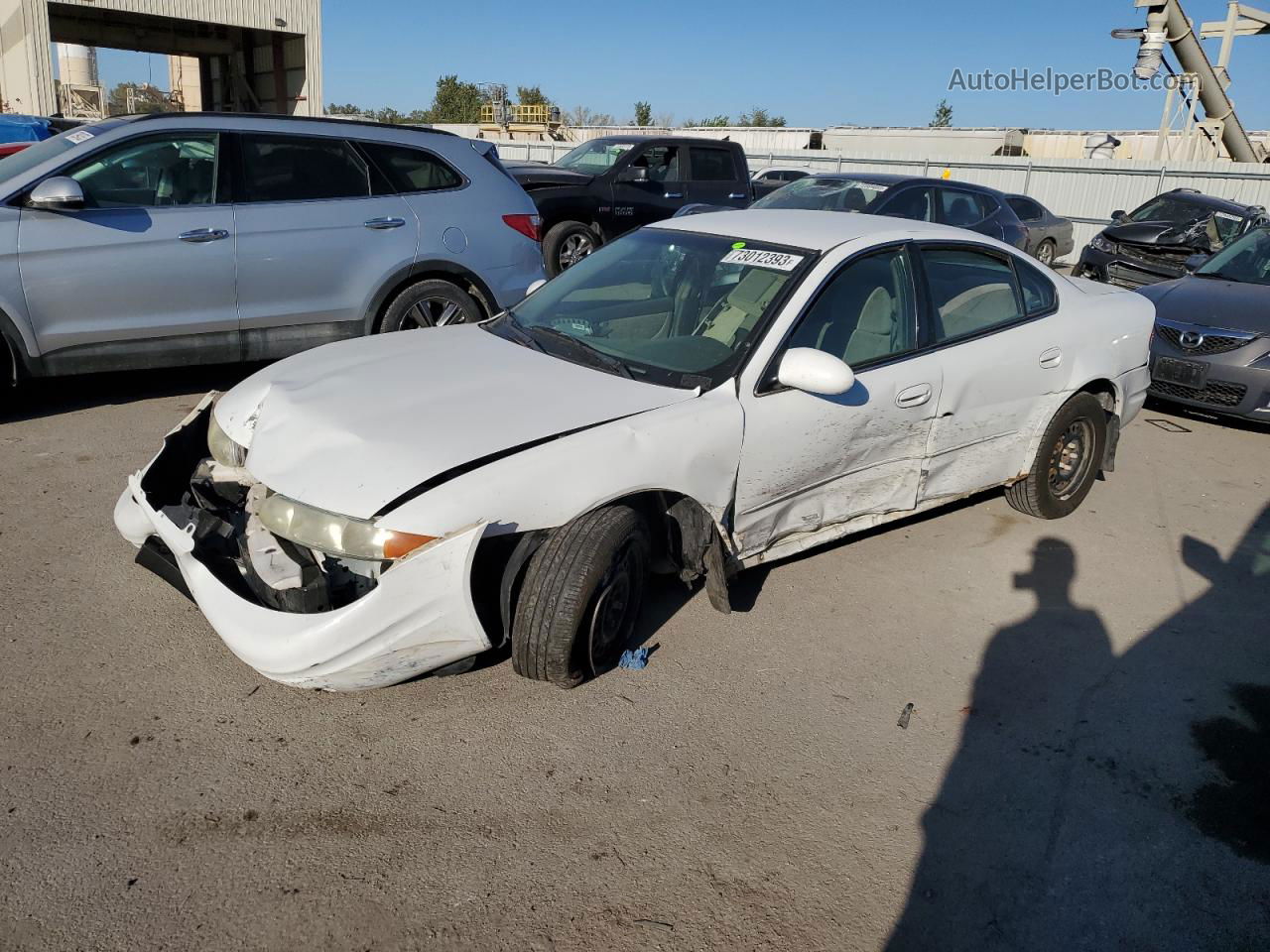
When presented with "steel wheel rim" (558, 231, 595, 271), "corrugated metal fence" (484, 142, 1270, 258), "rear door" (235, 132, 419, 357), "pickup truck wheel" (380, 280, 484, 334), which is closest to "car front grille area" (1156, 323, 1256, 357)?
"pickup truck wheel" (380, 280, 484, 334)

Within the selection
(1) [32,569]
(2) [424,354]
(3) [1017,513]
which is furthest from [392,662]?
(3) [1017,513]

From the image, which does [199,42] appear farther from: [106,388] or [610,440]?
[610,440]

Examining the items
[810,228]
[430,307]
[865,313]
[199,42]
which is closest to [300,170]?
[430,307]

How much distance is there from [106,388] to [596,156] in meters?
9.10

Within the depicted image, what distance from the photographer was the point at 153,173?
20.1 feet

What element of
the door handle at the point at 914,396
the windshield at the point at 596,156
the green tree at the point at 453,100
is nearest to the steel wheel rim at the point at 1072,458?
the door handle at the point at 914,396

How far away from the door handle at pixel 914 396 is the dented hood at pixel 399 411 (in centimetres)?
107

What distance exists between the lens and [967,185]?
493 inches

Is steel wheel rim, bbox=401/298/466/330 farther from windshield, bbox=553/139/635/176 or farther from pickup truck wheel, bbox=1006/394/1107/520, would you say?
windshield, bbox=553/139/635/176

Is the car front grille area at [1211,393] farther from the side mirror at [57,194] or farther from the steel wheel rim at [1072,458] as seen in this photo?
the side mirror at [57,194]

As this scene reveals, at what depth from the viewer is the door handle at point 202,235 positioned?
612cm

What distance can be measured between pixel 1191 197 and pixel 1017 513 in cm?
1166

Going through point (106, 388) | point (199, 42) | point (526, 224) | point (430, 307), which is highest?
point (199, 42)

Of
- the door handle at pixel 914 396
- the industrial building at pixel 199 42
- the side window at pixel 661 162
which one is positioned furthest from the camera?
the industrial building at pixel 199 42
